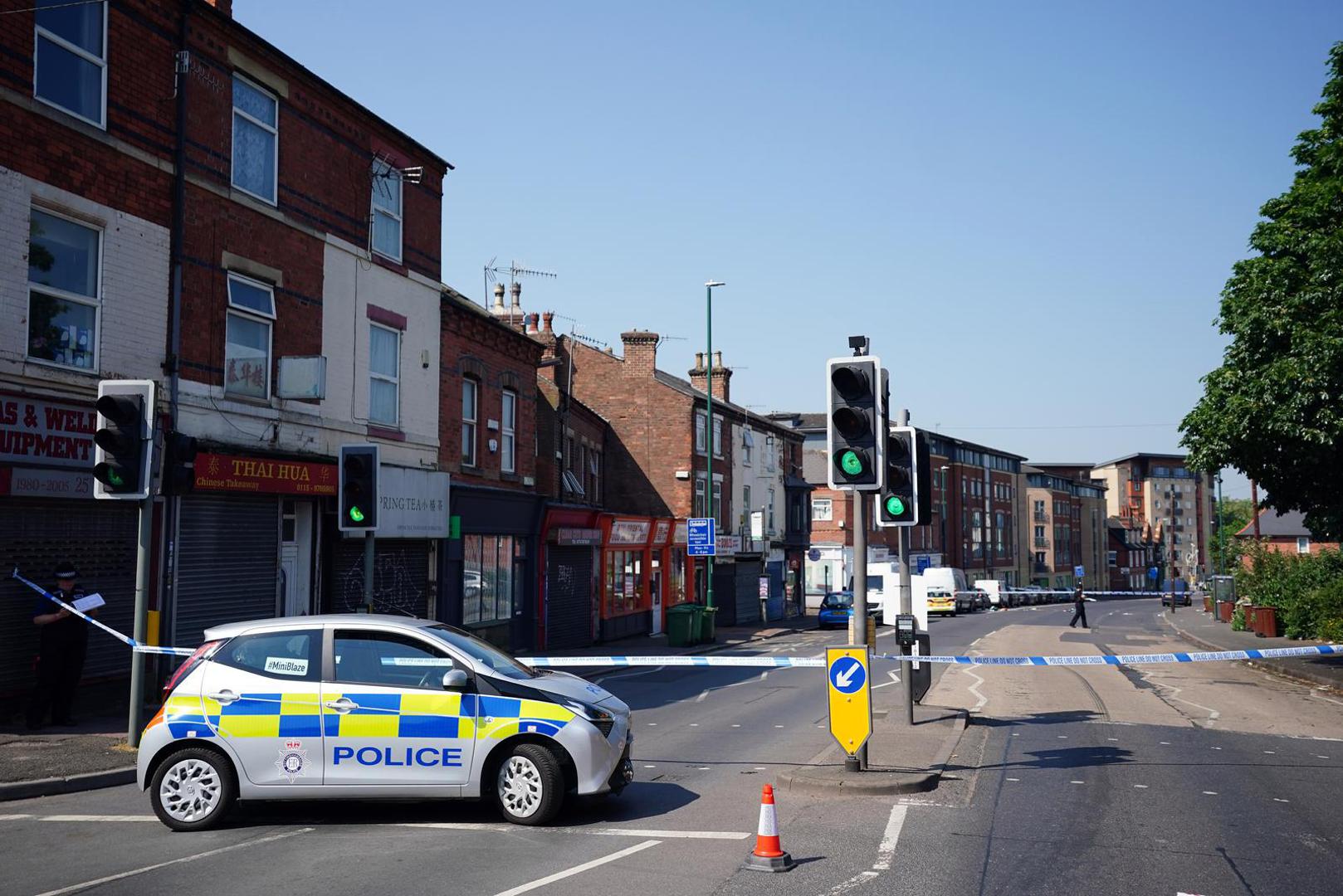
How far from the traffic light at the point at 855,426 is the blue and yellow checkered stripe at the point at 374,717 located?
345cm

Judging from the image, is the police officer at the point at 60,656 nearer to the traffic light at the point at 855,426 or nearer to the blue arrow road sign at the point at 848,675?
the blue arrow road sign at the point at 848,675

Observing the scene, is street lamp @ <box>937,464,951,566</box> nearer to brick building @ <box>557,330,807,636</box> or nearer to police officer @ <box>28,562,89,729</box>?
brick building @ <box>557,330,807,636</box>

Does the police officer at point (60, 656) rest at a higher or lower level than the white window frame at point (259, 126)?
lower

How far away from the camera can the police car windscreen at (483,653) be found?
9258 millimetres

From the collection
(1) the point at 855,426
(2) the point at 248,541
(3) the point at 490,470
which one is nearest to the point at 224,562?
(2) the point at 248,541

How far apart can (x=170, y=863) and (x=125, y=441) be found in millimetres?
5224

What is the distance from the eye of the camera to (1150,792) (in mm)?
10336

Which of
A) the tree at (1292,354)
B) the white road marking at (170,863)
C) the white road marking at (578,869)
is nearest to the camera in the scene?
the white road marking at (578,869)

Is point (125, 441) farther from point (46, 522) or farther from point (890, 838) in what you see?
point (890, 838)

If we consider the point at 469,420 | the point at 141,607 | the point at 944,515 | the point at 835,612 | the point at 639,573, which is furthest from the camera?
the point at 944,515

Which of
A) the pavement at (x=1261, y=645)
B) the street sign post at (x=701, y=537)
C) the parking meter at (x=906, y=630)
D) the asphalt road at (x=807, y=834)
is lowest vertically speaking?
the pavement at (x=1261, y=645)

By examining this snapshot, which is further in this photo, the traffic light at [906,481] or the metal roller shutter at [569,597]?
the metal roller shutter at [569,597]

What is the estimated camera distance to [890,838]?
27.7 ft

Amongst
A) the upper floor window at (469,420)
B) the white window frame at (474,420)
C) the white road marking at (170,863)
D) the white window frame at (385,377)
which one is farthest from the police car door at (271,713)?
the white window frame at (474,420)
